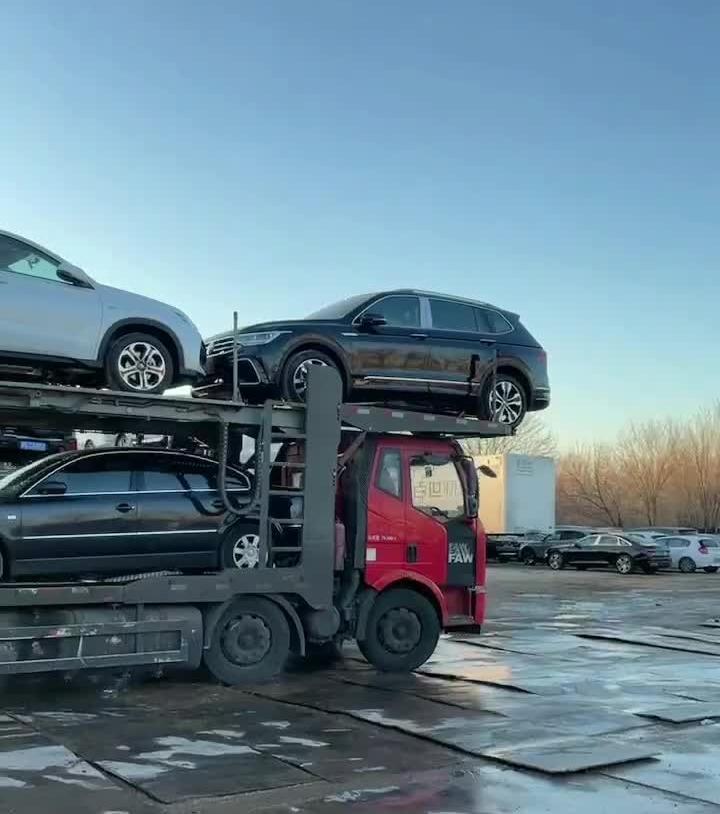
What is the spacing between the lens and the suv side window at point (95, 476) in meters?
8.49

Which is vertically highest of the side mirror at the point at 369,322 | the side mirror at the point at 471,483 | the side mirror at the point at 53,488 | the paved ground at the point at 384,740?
the side mirror at the point at 369,322

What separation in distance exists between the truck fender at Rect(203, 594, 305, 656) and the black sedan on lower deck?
1.24ft

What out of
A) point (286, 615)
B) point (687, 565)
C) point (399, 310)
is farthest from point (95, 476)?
point (687, 565)

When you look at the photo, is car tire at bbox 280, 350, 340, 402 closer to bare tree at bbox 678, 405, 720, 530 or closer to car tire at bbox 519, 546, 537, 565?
car tire at bbox 519, 546, 537, 565

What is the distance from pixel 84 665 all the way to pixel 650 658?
6695 mm

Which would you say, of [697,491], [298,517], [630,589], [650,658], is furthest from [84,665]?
[697,491]

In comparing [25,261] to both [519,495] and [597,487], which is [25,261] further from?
[597,487]

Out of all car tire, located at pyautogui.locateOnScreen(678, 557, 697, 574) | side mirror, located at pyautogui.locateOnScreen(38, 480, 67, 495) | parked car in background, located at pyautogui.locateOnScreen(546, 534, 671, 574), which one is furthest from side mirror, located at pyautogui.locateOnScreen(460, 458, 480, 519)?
car tire, located at pyautogui.locateOnScreen(678, 557, 697, 574)

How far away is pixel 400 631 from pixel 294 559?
55.7 inches

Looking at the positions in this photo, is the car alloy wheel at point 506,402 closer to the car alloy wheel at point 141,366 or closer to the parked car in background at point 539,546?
the car alloy wheel at point 141,366

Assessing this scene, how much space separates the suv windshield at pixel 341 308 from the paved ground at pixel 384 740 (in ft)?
12.1

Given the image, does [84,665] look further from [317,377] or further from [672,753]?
[672,753]

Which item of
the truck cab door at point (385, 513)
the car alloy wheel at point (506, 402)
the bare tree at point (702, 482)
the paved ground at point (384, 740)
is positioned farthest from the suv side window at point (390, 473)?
the bare tree at point (702, 482)

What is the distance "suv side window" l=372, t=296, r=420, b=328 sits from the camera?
10359 mm
